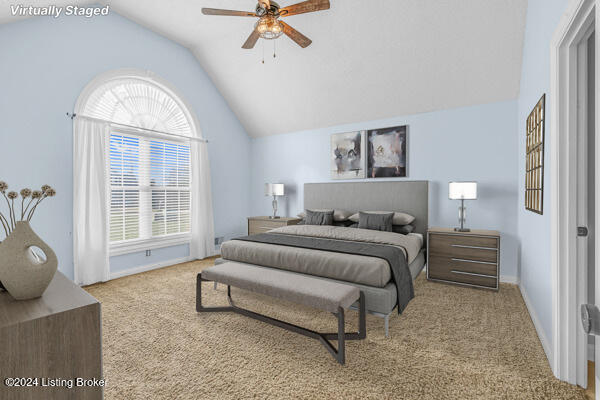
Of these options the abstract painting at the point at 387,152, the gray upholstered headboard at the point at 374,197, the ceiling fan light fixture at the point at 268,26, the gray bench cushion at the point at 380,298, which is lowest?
the gray bench cushion at the point at 380,298

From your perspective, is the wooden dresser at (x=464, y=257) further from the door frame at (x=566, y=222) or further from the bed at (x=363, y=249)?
the door frame at (x=566, y=222)

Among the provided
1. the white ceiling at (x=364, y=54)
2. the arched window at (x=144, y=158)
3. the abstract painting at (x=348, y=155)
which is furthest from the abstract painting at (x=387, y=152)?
the arched window at (x=144, y=158)

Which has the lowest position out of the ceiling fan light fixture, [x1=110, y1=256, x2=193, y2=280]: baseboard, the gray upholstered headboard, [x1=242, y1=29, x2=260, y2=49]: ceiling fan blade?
[x1=110, y1=256, x2=193, y2=280]: baseboard

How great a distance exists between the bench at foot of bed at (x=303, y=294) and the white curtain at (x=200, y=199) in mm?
2233

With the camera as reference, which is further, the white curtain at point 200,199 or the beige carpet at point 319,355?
the white curtain at point 200,199

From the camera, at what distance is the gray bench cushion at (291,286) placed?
6.74 ft

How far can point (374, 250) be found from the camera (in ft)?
9.20

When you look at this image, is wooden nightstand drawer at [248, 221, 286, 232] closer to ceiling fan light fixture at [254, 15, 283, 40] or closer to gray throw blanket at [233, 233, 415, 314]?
gray throw blanket at [233, 233, 415, 314]

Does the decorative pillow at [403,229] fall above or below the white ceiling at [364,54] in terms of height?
below

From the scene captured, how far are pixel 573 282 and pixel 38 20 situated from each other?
5441 mm

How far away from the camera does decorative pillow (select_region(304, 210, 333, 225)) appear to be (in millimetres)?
4406

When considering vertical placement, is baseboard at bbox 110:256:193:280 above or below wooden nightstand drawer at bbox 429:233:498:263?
below

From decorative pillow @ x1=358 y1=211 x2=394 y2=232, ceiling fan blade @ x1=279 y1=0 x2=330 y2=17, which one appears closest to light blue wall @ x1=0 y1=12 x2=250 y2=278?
ceiling fan blade @ x1=279 y1=0 x2=330 y2=17

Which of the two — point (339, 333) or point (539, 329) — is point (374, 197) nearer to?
point (539, 329)
